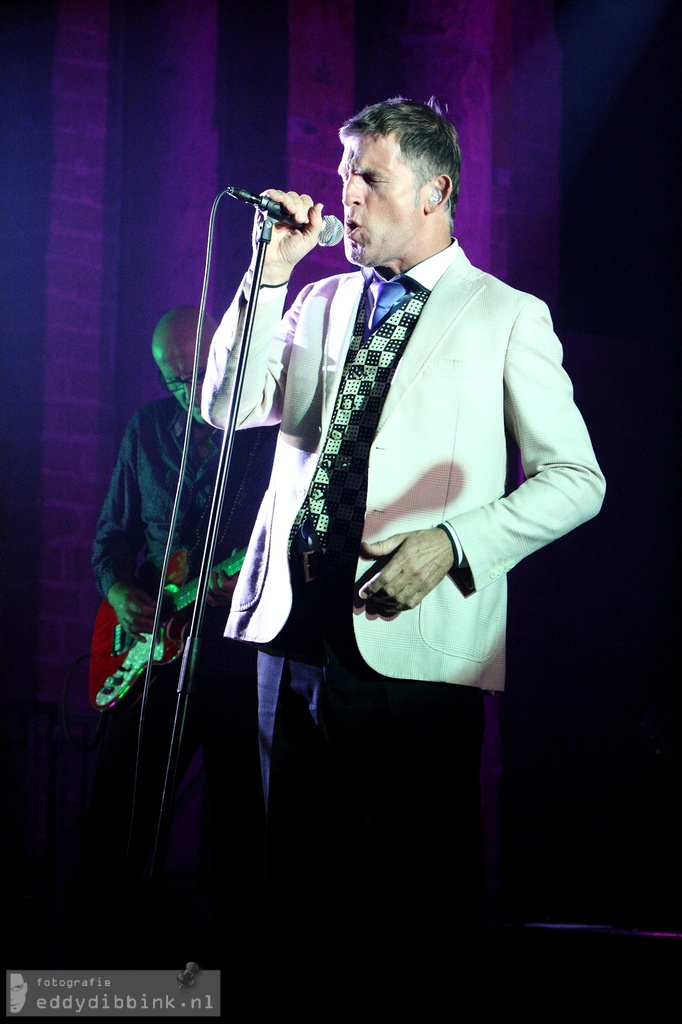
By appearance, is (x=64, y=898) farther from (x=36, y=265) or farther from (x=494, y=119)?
(x=494, y=119)

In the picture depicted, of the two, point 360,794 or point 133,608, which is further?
point 133,608

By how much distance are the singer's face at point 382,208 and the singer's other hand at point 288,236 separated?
0.14 metres

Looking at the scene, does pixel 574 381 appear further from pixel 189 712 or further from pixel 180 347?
pixel 189 712

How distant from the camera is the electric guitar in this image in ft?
8.60

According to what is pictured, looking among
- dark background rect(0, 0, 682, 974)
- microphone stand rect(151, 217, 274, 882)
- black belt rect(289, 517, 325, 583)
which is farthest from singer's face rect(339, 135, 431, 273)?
dark background rect(0, 0, 682, 974)

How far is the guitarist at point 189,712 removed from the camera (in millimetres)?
2469

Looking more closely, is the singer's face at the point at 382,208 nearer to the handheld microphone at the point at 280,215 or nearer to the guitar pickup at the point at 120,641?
the handheld microphone at the point at 280,215

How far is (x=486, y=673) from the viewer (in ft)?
5.62

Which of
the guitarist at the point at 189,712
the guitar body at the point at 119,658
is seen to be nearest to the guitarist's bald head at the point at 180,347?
the guitarist at the point at 189,712

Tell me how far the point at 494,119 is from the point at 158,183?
1.12 meters

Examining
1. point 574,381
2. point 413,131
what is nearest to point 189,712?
point 413,131

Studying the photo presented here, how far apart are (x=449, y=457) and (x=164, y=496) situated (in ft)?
4.19

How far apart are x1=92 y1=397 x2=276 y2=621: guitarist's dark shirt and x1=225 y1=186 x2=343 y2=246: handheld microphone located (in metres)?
0.99

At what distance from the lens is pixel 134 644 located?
2779mm
